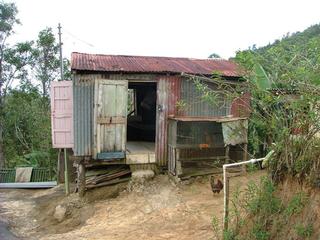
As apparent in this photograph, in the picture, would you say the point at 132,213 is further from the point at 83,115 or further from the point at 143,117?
the point at 143,117

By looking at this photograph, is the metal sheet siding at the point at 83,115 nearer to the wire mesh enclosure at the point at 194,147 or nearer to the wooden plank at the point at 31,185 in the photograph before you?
the wire mesh enclosure at the point at 194,147

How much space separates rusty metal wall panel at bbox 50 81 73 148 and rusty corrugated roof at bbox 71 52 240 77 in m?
0.83

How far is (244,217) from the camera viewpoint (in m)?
4.98

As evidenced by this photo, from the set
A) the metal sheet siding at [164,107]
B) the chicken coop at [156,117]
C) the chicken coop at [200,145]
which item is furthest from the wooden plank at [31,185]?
the chicken coop at [200,145]

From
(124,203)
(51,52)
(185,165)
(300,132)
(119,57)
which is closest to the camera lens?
(300,132)

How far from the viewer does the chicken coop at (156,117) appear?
9516mm

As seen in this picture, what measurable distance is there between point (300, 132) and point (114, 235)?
4063mm

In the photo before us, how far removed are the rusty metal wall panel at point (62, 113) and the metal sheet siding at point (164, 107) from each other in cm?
224

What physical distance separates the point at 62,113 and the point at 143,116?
4428 mm

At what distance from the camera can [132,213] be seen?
8.33 meters

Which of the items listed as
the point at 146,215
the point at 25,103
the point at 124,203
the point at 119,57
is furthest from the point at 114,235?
the point at 25,103

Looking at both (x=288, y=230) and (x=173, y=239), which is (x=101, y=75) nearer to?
(x=173, y=239)

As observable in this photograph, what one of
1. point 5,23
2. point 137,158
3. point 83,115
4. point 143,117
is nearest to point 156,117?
point 137,158

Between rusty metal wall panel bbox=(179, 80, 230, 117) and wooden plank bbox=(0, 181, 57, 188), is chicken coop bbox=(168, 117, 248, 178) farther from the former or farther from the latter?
wooden plank bbox=(0, 181, 57, 188)
